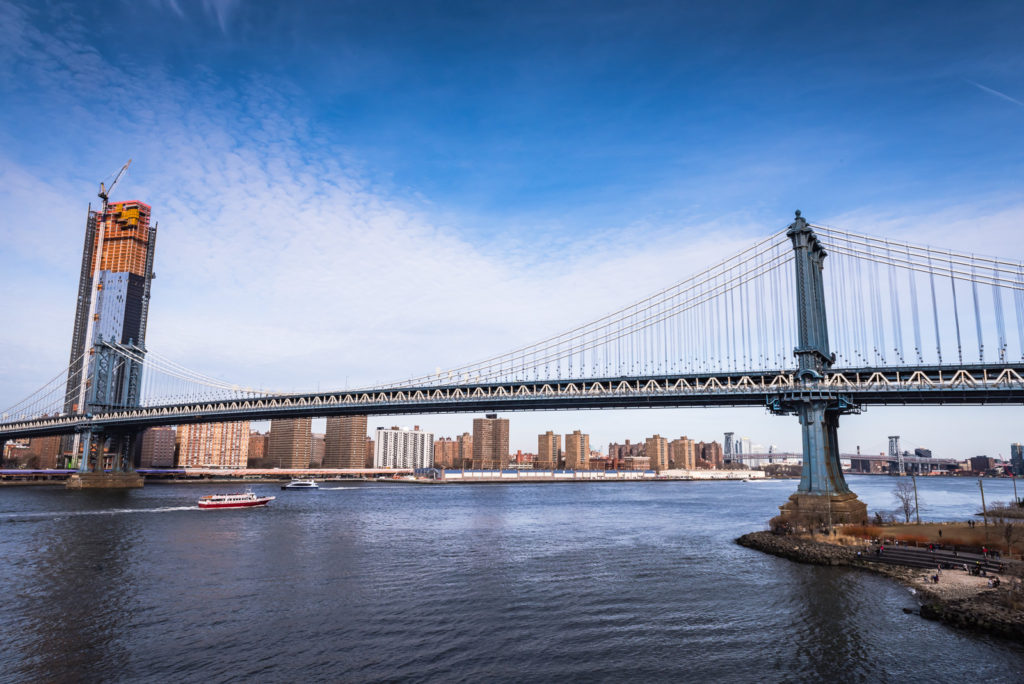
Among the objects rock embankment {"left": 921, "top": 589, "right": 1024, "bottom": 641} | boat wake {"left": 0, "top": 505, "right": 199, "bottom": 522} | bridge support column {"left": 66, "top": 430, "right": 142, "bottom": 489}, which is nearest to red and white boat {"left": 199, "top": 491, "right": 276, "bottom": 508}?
boat wake {"left": 0, "top": 505, "right": 199, "bottom": 522}

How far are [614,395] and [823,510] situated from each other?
24585mm

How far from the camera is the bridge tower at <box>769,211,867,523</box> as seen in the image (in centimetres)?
5056

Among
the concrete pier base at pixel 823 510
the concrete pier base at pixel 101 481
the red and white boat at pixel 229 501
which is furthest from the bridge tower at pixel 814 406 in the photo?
the concrete pier base at pixel 101 481

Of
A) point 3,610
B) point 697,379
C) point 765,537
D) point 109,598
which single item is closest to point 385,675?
point 109,598

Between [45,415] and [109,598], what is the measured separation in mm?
139620

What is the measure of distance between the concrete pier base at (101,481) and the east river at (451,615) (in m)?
77.8

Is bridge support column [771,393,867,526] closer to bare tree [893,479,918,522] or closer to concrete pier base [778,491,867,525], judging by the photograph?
concrete pier base [778,491,867,525]

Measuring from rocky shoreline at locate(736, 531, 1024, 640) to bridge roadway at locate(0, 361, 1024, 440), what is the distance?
600 inches

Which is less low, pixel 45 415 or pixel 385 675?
pixel 45 415

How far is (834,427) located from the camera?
56375 mm

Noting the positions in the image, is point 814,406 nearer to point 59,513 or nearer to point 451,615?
point 451,615

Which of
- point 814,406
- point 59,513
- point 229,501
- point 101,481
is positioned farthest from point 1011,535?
point 101,481

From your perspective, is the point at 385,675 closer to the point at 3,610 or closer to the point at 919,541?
the point at 3,610

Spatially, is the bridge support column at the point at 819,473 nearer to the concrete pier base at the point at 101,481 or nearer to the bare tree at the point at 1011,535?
the bare tree at the point at 1011,535
